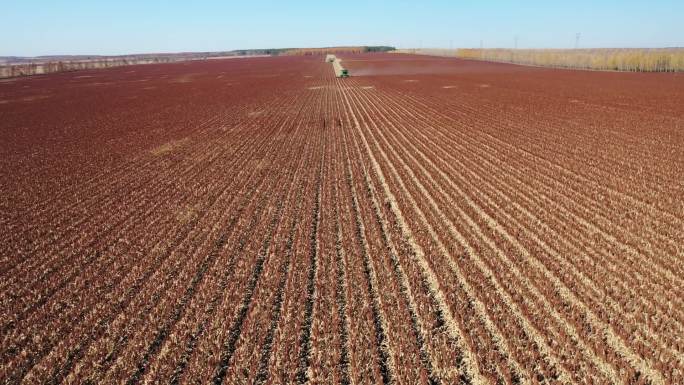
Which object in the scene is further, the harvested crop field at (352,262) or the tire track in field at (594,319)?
Result: the harvested crop field at (352,262)

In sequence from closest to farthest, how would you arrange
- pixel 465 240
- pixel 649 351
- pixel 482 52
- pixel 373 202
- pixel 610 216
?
pixel 649 351 < pixel 465 240 < pixel 610 216 < pixel 373 202 < pixel 482 52

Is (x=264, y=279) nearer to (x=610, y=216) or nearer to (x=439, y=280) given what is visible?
(x=439, y=280)

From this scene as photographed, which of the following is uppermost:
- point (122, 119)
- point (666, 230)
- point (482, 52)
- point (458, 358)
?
point (482, 52)

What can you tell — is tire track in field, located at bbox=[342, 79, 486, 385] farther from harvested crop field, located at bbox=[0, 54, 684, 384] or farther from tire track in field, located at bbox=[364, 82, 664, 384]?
tire track in field, located at bbox=[364, 82, 664, 384]

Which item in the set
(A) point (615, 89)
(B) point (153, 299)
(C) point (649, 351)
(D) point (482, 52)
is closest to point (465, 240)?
(C) point (649, 351)

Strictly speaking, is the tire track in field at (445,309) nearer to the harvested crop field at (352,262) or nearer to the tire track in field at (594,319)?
the harvested crop field at (352,262)

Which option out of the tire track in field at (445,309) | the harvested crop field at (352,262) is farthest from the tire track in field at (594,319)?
the tire track in field at (445,309)

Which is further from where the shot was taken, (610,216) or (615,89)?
(615,89)

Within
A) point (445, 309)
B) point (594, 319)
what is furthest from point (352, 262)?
point (594, 319)

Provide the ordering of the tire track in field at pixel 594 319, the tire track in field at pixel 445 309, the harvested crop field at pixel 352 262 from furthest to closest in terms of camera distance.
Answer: the harvested crop field at pixel 352 262, the tire track in field at pixel 445 309, the tire track in field at pixel 594 319
